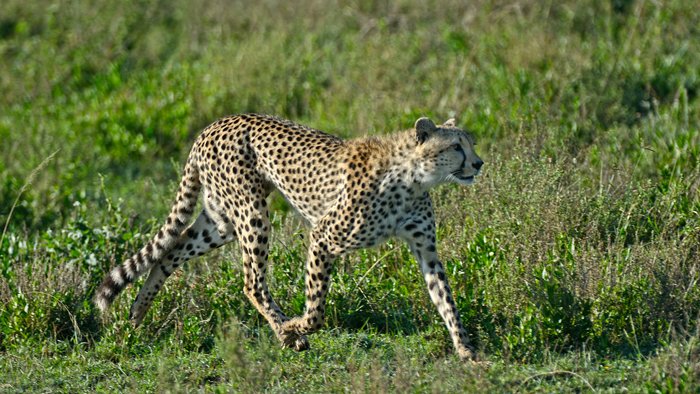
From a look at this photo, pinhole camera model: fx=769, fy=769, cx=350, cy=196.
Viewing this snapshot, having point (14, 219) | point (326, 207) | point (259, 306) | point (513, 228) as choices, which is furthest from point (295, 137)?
point (14, 219)

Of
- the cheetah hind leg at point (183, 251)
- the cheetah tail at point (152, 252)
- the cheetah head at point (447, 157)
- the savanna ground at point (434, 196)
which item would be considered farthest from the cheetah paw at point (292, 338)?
the cheetah head at point (447, 157)

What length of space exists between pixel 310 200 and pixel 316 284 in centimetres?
48

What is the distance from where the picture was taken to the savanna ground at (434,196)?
385cm

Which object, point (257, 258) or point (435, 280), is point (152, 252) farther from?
point (435, 280)

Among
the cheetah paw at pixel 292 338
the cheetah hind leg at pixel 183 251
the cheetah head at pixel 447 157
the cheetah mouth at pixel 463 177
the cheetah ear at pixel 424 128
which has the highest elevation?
the cheetah ear at pixel 424 128

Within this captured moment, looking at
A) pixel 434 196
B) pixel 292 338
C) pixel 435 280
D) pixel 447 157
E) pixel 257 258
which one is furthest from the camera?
pixel 434 196

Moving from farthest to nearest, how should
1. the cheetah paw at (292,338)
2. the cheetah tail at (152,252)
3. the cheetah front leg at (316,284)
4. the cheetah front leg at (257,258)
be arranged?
the cheetah tail at (152,252) < the cheetah front leg at (257,258) < the cheetah paw at (292,338) < the cheetah front leg at (316,284)

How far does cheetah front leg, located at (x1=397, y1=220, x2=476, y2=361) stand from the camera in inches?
152

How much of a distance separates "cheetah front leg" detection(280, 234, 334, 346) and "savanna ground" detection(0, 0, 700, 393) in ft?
0.61

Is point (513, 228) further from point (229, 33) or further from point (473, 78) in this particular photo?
point (229, 33)

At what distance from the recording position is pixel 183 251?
179 inches

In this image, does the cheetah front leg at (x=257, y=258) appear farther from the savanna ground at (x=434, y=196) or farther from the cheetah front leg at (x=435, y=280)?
the cheetah front leg at (x=435, y=280)

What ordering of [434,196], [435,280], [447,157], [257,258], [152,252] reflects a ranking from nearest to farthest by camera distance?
[447,157] → [435,280] → [257,258] → [152,252] → [434,196]

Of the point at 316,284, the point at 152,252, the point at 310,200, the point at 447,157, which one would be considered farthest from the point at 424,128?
the point at 152,252
